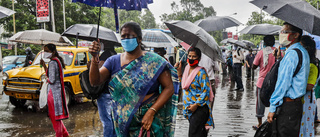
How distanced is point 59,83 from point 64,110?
520 millimetres

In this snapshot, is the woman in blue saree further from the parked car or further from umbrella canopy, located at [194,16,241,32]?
the parked car

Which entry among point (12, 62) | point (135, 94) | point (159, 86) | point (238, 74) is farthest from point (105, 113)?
point (12, 62)

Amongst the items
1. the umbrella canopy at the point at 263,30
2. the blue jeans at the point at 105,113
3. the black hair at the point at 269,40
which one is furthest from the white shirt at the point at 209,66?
the blue jeans at the point at 105,113

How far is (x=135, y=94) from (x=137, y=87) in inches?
2.8

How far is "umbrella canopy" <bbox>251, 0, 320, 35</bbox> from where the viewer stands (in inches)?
132

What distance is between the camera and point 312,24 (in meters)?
3.35

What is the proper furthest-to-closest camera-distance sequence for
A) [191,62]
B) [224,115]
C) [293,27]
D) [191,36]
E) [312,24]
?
[224,115] → [191,36] → [191,62] → [293,27] → [312,24]

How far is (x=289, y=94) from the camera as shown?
3.34 meters

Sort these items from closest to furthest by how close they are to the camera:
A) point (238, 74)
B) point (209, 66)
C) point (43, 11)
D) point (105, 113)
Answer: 1. point (105, 113)
2. point (209, 66)
3. point (238, 74)
4. point (43, 11)

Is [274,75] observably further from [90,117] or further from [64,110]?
[90,117]

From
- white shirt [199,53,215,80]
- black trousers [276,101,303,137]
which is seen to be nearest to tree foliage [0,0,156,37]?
white shirt [199,53,215,80]

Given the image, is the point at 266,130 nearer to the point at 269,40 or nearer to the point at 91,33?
the point at 269,40

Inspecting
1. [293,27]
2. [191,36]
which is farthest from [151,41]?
[293,27]

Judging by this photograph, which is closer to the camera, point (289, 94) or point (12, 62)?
point (289, 94)
